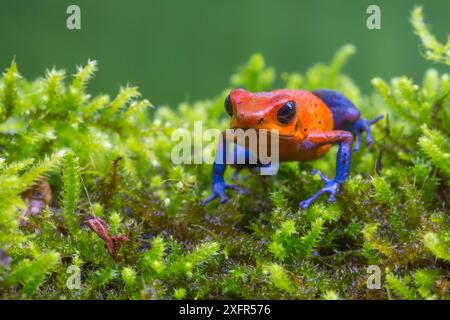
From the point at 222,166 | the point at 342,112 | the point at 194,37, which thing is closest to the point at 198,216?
the point at 222,166

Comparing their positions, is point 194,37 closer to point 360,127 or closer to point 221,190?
point 360,127

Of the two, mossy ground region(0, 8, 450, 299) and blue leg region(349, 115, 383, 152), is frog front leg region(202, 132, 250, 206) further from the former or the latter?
blue leg region(349, 115, 383, 152)

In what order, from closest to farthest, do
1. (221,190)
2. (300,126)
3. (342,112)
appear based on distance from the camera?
(300,126)
(221,190)
(342,112)

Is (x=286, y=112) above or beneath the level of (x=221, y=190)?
above

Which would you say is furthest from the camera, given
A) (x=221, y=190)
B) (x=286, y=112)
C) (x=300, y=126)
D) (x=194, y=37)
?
(x=194, y=37)

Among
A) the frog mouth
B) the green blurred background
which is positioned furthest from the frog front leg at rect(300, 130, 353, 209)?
the green blurred background

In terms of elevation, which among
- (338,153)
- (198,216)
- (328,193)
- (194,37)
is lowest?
(198,216)
